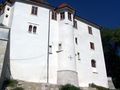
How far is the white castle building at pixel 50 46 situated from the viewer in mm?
27969

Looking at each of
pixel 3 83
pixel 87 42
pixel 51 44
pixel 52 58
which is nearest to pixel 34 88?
pixel 3 83

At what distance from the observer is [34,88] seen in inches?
954

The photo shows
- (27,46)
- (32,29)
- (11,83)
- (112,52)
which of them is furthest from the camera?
(112,52)

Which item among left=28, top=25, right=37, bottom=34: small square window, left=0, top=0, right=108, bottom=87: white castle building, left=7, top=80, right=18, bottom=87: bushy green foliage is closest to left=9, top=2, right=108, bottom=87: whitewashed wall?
left=0, top=0, right=108, bottom=87: white castle building

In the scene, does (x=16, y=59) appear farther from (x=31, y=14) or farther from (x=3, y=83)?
(x=31, y=14)

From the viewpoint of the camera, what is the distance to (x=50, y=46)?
30.9 m

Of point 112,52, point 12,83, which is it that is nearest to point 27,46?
point 12,83

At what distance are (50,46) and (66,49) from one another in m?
2.67

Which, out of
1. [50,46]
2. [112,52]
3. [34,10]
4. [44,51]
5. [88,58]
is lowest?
[88,58]

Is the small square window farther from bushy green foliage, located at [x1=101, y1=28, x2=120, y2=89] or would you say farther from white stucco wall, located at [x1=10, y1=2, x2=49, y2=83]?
bushy green foliage, located at [x1=101, y1=28, x2=120, y2=89]

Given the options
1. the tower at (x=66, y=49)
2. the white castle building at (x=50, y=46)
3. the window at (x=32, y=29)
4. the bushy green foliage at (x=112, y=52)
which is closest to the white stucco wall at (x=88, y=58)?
the white castle building at (x=50, y=46)

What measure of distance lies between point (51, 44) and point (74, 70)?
5706 millimetres

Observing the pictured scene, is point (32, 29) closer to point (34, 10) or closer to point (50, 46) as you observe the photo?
point (34, 10)

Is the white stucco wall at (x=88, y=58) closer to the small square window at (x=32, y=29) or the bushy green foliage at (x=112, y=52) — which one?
the small square window at (x=32, y=29)
